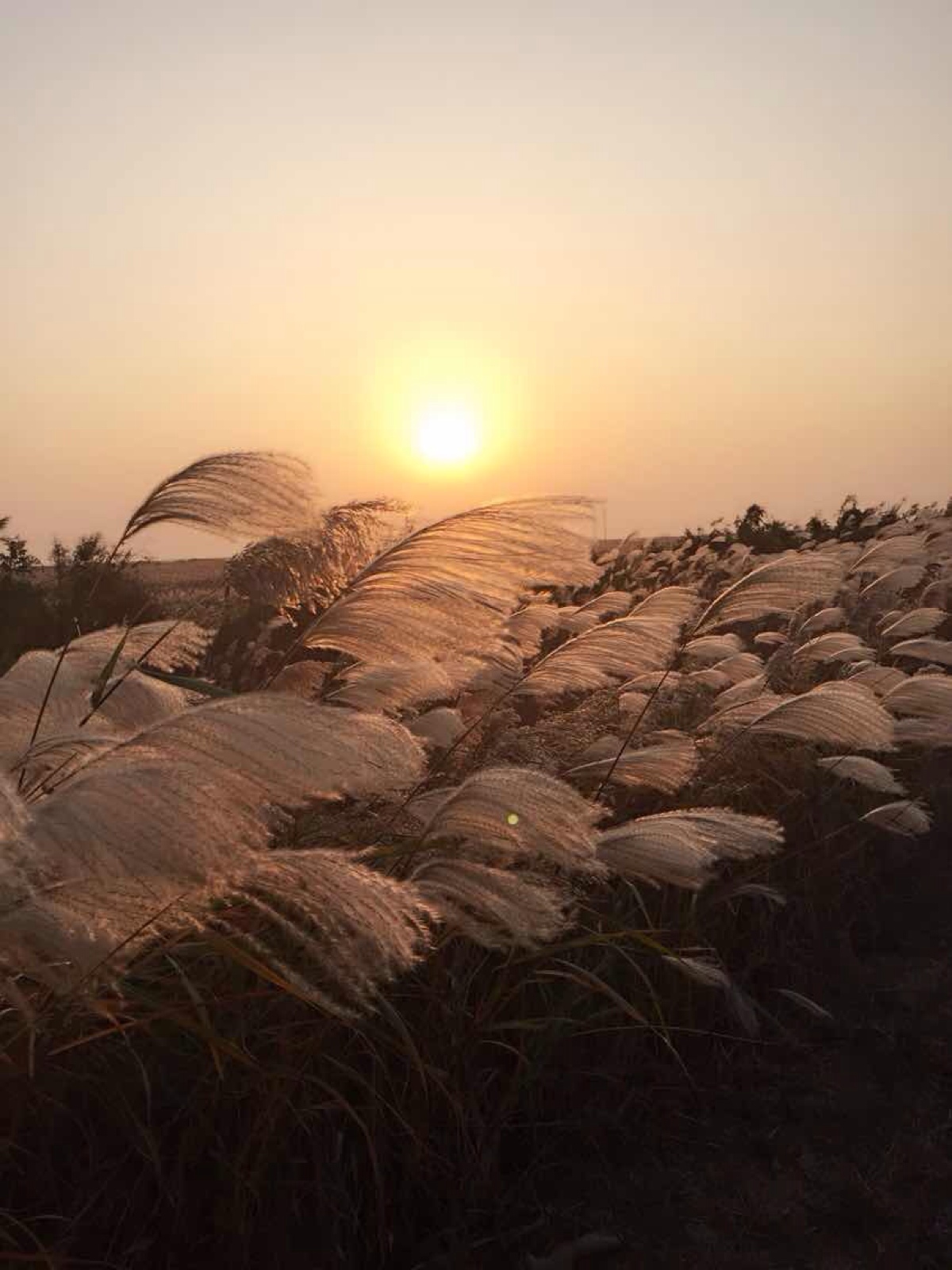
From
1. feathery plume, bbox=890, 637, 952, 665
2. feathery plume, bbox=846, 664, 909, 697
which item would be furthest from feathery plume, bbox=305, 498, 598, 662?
feathery plume, bbox=890, 637, 952, 665

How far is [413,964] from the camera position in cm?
196

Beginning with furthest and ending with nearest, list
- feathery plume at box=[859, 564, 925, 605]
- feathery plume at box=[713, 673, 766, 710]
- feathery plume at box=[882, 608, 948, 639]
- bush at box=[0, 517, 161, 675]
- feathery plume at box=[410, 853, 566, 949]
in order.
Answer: bush at box=[0, 517, 161, 675], feathery plume at box=[859, 564, 925, 605], feathery plume at box=[882, 608, 948, 639], feathery plume at box=[713, 673, 766, 710], feathery plume at box=[410, 853, 566, 949]

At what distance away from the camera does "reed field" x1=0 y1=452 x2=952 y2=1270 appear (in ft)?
5.57

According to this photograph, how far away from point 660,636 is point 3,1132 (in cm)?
197

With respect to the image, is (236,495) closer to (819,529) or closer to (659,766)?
(659,766)

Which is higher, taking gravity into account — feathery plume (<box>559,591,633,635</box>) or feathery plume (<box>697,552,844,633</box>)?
feathery plume (<box>697,552,844,633</box>)

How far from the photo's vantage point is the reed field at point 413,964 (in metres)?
1.70

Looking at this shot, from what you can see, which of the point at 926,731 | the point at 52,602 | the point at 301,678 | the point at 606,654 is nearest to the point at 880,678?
the point at 926,731

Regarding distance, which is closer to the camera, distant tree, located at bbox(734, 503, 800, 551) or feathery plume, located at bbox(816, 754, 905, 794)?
feathery plume, located at bbox(816, 754, 905, 794)

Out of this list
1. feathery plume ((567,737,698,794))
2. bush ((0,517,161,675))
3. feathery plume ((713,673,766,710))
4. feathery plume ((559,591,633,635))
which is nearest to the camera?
feathery plume ((567,737,698,794))

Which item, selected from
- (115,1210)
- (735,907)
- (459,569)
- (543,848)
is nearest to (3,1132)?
(115,1210)

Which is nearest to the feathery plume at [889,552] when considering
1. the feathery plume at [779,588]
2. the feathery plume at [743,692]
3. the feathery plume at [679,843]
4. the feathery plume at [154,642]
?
the feathery plume at [743,692]

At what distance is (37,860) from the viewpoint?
1.41 m

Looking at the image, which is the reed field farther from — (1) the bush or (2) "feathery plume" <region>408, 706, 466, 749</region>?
(1) the bush
